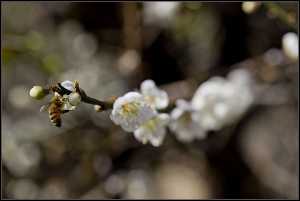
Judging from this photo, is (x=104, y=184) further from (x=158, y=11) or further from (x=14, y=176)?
(x=158, y=11)

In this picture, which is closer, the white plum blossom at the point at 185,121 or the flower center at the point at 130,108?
the flower center at the point at 130,108

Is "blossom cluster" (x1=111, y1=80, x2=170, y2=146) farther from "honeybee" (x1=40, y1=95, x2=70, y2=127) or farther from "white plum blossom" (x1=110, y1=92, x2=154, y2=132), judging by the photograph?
"honeybee" (x1=40, y1=95, x2=70, y2=127)

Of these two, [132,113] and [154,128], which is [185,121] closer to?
[154,128]

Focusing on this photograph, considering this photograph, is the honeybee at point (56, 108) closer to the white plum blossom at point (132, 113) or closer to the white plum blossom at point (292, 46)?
the white plum blossom at point (132, 113)

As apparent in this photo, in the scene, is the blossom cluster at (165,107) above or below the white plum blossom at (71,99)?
below

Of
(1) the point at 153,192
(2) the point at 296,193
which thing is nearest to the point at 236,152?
(2) the point at 296,193

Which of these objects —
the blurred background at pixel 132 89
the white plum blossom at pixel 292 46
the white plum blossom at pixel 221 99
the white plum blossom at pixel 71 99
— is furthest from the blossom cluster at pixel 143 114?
the blurred background at pixel 132 89

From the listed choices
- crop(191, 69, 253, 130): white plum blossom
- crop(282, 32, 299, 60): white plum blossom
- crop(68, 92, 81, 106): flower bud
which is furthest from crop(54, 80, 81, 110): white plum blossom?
crop(282, 32, 299, 60): white plum blossom
